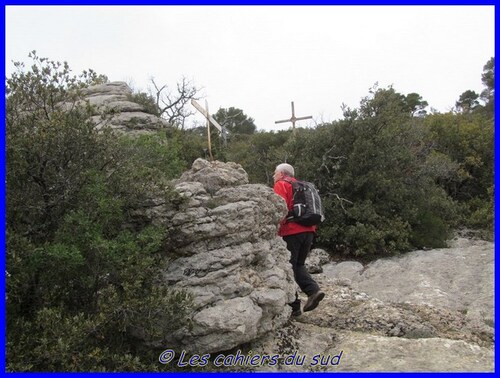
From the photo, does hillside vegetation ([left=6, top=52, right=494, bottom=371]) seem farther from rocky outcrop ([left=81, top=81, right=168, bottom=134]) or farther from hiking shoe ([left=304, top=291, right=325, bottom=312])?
rocky outcrop ([left=81, top=81, right=168, bottom=134])

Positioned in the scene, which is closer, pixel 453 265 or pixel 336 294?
pixel 336 294

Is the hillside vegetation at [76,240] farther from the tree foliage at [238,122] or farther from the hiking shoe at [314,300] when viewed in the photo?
the tree foliage at [238,122]

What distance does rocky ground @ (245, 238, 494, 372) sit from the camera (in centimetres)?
532

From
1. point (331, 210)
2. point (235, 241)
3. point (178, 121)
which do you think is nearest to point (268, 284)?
point (235, 241)

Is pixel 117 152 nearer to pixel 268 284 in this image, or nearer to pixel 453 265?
pixel 268 284

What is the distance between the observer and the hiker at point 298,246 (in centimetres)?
661

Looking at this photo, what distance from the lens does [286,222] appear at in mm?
6762

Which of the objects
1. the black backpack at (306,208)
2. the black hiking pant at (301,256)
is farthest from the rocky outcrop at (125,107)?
the black hiking pant at (301,256)

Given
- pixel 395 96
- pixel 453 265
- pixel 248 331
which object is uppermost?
pixel 395 96

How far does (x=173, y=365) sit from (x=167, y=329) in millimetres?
443

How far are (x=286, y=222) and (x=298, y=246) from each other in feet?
1.29

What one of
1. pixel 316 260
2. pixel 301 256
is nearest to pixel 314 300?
pixel 301 256

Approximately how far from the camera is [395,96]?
15.2 meters

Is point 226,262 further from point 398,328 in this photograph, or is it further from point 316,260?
point 316,260
